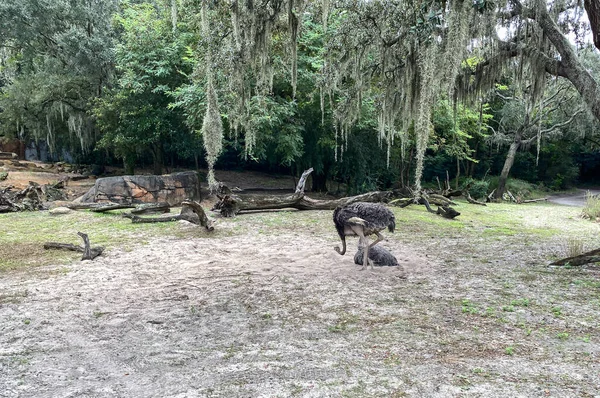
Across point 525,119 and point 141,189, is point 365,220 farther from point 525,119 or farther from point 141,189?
point 525,119

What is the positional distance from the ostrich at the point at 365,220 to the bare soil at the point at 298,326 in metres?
0.53

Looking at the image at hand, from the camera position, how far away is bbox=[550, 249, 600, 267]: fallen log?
5754mm

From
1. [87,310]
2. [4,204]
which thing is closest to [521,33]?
[87,310]

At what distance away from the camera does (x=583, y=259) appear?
5.82m

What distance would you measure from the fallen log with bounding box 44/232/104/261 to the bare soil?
10.7 inches

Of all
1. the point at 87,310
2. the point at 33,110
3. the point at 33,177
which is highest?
the point at 33,110

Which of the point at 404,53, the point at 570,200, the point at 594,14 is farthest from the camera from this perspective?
the point at 570,200

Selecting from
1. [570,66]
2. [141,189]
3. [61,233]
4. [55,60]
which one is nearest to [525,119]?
[570,66]

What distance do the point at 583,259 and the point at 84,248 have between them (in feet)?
25.8

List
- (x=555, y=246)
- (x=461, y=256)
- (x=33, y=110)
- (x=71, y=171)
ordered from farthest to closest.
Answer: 1. (x=71, y=171)
2. (x=33, y=110)
3. (x=555, y=246)
4. (x=461, y=256)

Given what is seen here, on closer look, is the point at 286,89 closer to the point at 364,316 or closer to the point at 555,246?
the point at 555,246

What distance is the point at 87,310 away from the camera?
14.2ft

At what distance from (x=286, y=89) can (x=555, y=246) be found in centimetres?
993

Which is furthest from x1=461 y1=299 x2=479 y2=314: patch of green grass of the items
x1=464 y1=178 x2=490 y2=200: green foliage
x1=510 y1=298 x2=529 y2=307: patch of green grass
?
x1=464 y1=178 x2=490 y2=200: green foliage
